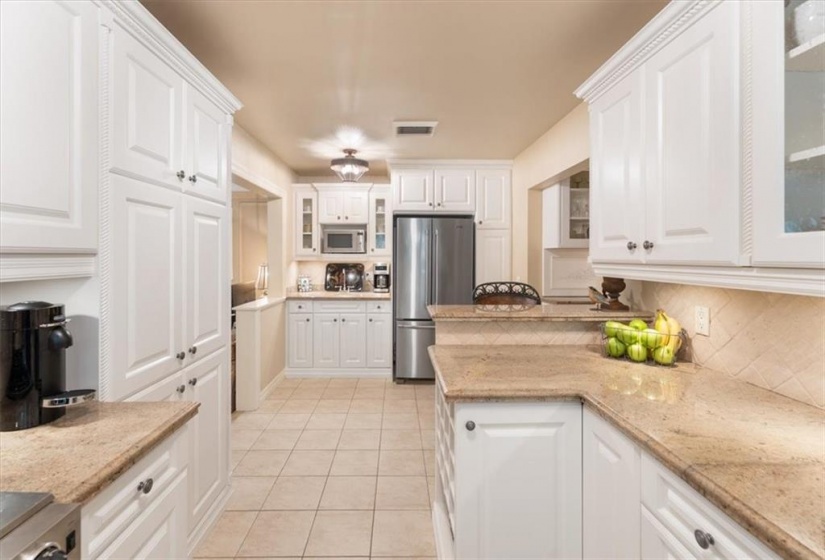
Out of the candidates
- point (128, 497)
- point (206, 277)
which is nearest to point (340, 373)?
point (206, 277)

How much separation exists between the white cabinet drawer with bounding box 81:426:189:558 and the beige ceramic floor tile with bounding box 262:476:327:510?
1075 mm

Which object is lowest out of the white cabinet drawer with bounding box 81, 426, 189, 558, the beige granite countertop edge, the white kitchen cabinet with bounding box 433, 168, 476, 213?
the white cabinet drawer with bounding box 81, 426, 189, 558

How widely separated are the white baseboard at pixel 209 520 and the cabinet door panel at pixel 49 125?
1.46 metres

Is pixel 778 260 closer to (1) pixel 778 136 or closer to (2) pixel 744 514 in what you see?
(1) pixel 778 136

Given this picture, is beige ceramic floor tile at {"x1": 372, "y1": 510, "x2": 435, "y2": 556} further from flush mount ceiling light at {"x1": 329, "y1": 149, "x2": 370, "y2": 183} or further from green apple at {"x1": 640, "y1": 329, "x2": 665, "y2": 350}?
flush mount ceiling light at {"x1": 329, "y1": 149, "x2": 370, "y2": 183}

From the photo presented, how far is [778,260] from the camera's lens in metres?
1.07

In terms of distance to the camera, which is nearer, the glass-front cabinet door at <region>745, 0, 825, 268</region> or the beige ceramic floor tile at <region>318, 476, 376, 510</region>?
the glass-front cabinet door at <region>745, 0, 825, 268</region>


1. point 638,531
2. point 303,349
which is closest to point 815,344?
point 638,531

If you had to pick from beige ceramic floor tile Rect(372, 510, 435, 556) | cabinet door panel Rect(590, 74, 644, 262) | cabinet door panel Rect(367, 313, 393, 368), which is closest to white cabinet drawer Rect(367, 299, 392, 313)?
cabinet door panel Rect(367, 313, 393, 368)

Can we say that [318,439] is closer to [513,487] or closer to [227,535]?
[227,535]

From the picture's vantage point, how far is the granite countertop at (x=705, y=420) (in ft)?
2.66

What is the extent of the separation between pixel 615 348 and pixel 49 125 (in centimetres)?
225

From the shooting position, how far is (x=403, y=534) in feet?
6.87

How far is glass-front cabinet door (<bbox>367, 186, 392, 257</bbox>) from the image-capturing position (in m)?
5.08
